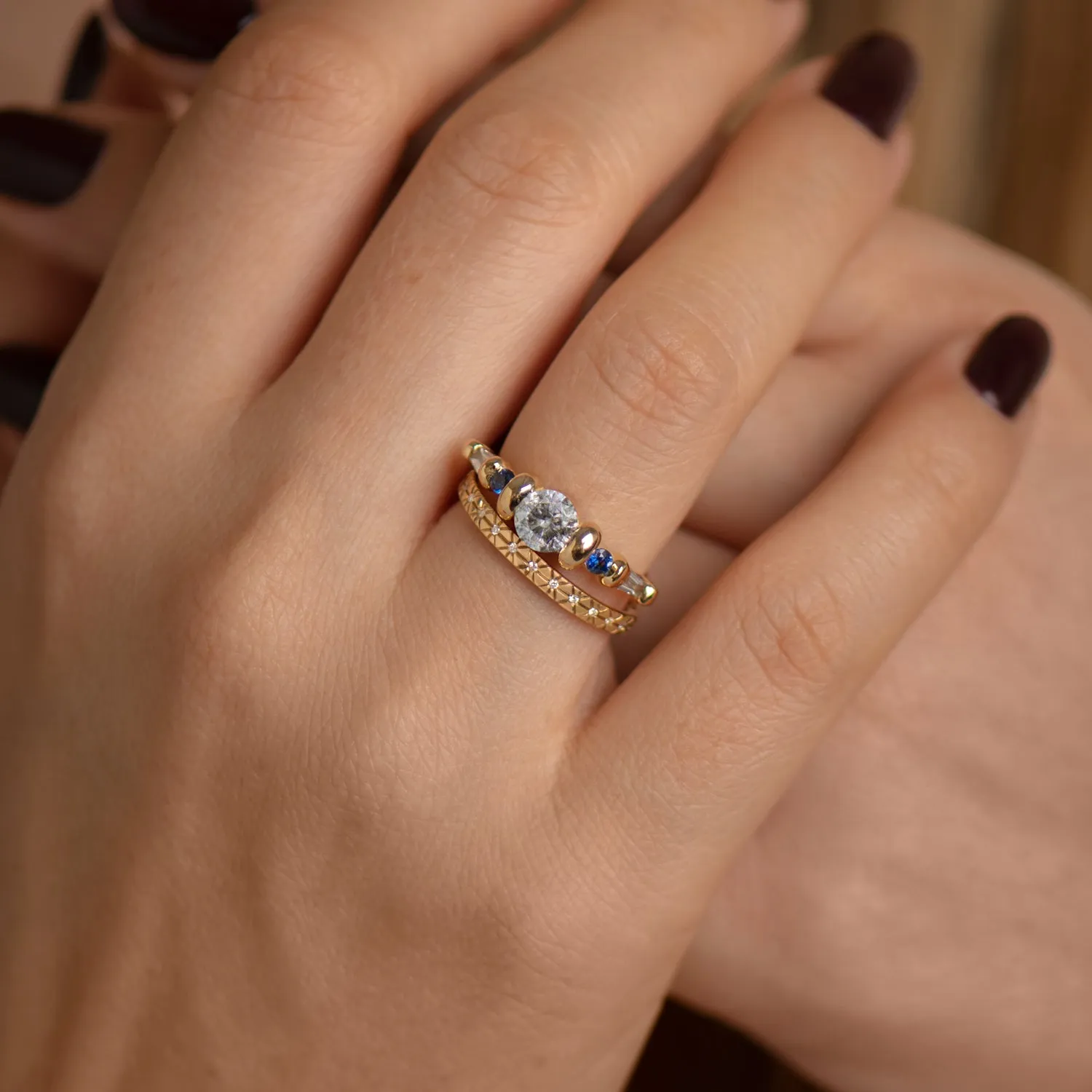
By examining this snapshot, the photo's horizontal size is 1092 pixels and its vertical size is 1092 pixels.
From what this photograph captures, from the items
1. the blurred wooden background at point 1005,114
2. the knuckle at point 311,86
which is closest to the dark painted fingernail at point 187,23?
the knuckle at point 311,86

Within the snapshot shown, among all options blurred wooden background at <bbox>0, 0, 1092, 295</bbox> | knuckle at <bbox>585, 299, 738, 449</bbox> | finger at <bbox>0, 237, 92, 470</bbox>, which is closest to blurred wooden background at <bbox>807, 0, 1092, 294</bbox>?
blurred wooden background at <bbox>0, 0, 1092, 295</bbox>

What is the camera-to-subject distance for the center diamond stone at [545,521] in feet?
2.18

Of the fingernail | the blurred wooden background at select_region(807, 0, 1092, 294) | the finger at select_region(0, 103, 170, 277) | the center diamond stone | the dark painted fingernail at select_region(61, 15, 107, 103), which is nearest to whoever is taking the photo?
the center diamond stone

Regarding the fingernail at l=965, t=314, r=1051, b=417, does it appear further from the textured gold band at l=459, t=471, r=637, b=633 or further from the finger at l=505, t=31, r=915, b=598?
the textured gold band at l=459, t=471, r=637, b=633

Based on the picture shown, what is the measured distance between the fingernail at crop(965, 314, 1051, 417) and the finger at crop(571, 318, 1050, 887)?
0.07 m

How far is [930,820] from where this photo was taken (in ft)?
2.91

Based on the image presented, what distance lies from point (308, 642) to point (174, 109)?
2.37 ft

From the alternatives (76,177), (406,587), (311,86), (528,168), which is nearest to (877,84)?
(528,168)

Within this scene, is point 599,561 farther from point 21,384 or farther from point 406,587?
point 21,384

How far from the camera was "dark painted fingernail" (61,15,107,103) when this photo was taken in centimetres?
118

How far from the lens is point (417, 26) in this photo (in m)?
0.77

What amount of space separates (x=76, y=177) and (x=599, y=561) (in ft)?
2.07

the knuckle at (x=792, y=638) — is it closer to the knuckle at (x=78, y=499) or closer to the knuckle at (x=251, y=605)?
the knuckle at (x=251, y=605)

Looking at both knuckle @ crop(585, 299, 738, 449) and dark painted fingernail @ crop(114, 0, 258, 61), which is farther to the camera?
dark painted fingernail @ crop(114, 0, 258, 61)
